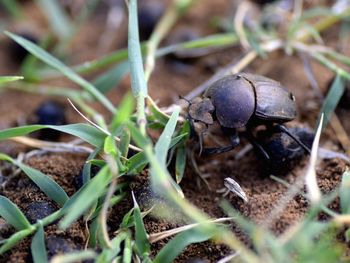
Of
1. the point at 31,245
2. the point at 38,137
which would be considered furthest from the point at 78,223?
the point at 38,137

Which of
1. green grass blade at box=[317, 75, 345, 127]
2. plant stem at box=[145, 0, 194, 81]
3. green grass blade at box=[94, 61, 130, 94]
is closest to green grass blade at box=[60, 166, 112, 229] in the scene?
green grass blade at box=[94, 61, 130, 94]

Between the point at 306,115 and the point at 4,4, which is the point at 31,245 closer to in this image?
the point at 306,115

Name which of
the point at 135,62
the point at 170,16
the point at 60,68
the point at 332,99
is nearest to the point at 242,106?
the point at 332,99

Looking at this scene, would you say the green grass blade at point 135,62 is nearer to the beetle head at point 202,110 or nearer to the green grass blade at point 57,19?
the beetle head at point 202,110

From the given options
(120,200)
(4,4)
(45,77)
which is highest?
(4,4)

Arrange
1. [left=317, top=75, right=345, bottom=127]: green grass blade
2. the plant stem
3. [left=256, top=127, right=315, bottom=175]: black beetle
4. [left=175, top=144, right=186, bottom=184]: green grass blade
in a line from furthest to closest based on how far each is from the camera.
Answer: the plant stem
[left=317, top=75, right=345, bottom=127]: green grass blade
[left=256, top=127, right=315, bottom=175]: black beetle
[left=175, top=144, right=186, bottom=184]: green grass blade

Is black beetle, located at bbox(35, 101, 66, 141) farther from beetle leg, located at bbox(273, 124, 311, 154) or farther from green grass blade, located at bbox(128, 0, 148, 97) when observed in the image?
beetle leg, located at bbox(273, 124, 311, 154)
